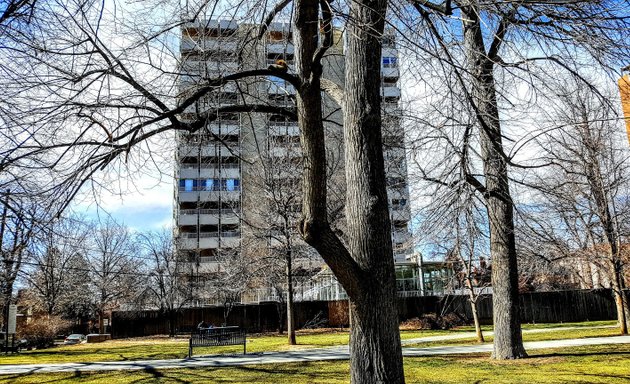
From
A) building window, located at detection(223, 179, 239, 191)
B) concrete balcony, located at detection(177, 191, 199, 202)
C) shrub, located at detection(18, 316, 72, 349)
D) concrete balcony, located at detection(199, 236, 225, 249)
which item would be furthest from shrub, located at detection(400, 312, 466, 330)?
concrete balcony, located at detection(177, 191, 199, 202)

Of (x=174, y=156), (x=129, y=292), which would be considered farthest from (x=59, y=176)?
(x=129, y=292)

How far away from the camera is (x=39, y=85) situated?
559 cm

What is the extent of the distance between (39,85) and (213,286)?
29400 mm

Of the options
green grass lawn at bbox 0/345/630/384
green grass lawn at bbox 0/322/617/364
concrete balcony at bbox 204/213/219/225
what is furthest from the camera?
concrete balcony at bbox 204/213/219/225

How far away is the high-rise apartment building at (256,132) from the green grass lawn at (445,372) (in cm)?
324

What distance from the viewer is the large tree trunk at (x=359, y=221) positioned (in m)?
5.00

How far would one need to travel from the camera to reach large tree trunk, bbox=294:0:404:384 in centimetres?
500

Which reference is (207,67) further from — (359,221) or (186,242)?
(186,242)

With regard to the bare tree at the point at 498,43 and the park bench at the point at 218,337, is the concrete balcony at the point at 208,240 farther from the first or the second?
the bare tree at the point at 498,43

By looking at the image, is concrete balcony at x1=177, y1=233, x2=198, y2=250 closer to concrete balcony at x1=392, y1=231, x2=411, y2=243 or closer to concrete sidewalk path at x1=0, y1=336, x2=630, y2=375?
concrete balcony at x1=392, y1=231, x2=411, y2=243

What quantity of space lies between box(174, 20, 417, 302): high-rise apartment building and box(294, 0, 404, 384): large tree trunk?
88cm

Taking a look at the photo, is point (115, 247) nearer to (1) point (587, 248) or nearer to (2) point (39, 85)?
(1) point (587, 248)

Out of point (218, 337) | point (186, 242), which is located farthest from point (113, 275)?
point (218, 337)

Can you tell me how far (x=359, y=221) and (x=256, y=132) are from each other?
625 cm
